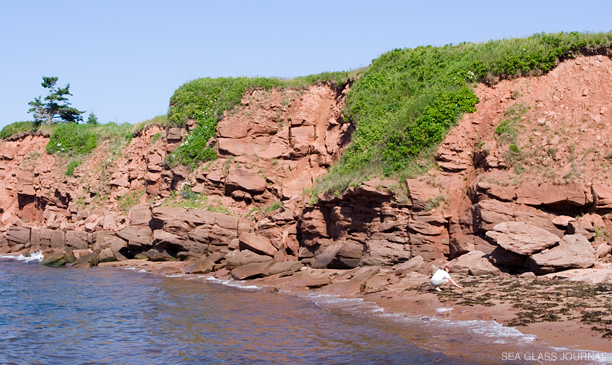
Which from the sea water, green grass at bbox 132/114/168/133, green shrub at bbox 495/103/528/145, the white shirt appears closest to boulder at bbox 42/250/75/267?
the sea water

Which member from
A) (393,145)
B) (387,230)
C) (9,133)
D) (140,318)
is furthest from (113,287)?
(9,133)

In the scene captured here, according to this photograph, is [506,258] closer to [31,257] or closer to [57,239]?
[57,239]

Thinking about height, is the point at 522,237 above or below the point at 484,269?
above

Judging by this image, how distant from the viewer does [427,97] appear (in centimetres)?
2319

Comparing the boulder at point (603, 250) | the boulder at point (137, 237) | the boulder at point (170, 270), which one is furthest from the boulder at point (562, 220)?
the boulder at point (137, 237)

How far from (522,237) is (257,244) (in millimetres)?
10582

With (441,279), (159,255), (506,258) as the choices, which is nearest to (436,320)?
(441,279)

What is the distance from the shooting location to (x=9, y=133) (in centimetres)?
4712

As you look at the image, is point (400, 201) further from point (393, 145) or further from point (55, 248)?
point (55, 248)

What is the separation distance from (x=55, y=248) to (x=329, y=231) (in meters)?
18.9

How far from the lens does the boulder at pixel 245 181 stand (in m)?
28.9

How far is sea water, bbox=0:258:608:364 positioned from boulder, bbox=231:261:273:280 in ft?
3.58

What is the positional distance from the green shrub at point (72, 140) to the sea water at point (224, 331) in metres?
24.7

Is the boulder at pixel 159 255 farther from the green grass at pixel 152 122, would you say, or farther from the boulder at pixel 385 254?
the green grass at pixel 152 122
